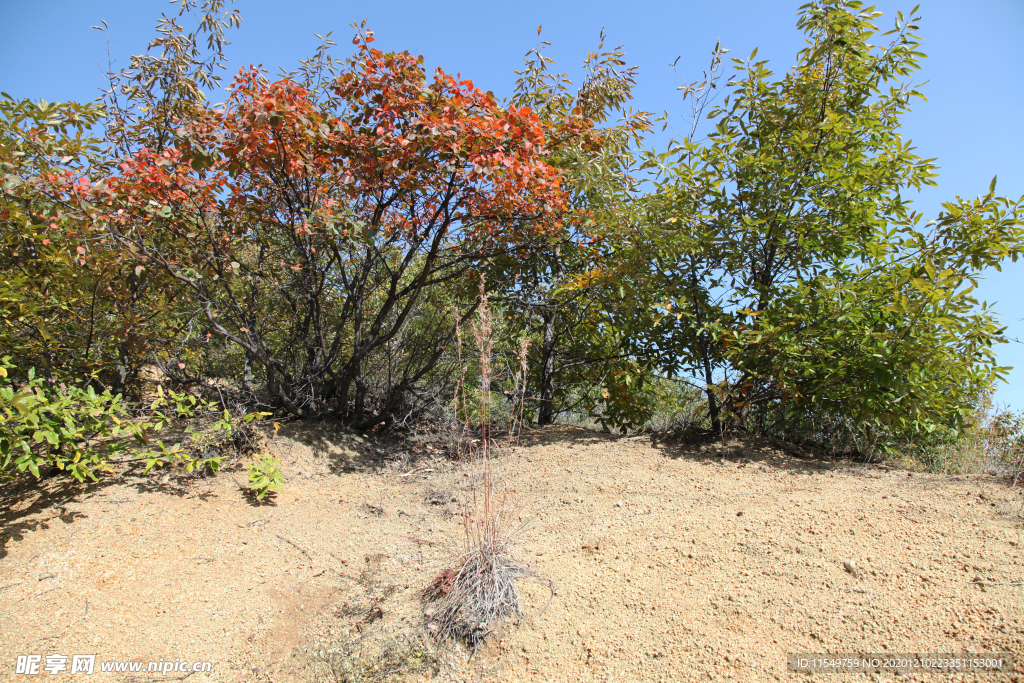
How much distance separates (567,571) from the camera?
258cm

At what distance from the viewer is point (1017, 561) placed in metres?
2.23

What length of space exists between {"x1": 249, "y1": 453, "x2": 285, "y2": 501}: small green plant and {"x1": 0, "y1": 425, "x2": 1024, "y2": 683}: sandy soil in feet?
0.37

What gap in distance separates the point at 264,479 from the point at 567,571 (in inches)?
79.1

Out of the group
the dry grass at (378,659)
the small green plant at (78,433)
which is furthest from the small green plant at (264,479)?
the dry grass at (378,659)

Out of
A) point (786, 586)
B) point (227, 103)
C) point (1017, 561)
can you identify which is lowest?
point (786, 586)

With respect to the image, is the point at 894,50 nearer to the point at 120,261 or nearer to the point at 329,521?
the point at 329,521

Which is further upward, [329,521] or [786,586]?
[786,586]

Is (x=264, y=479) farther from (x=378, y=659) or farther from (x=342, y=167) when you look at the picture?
(x=342, y=167)

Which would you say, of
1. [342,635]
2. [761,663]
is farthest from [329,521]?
[761,663]

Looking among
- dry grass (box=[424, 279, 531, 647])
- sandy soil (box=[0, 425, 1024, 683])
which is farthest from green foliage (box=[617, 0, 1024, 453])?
dry grass (box=[424, 279, 531, 647])

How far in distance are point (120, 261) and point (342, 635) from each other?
2.88 meters

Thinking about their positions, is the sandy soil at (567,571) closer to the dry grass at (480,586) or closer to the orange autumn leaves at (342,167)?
the dry grass at (480,586)

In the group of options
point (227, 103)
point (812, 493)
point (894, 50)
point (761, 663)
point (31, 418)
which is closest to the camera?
point (761, 663)

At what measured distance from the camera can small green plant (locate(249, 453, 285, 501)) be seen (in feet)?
11.0
